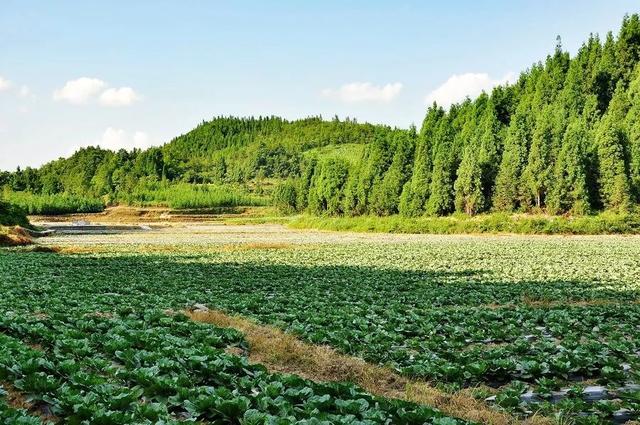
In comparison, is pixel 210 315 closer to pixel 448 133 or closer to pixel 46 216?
pixel 448 133

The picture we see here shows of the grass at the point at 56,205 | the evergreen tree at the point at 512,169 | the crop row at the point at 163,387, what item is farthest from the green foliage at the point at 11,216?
the crop row at the point at 163,387

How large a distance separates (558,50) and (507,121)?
16.2 metres

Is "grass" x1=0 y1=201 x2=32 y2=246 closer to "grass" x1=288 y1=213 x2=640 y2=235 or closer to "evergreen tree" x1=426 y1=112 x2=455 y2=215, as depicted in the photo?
"grass" x1=288 y1=213 x2=640 y2=235

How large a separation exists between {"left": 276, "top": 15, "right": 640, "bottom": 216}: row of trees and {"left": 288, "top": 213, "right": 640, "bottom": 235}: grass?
109 inches

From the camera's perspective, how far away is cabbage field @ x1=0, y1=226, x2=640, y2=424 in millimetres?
6559

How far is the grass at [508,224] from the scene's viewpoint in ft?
193

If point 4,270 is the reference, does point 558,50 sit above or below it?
above

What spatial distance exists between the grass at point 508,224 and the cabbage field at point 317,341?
34.6 m

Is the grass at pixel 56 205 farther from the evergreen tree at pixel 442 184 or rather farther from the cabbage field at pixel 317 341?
the cabbage field at pixel 317 341

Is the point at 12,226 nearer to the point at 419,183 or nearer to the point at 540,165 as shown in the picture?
the point at 419,183

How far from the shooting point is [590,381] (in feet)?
30.0

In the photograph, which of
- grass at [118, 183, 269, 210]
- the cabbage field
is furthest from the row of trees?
grass at [118, 183, 269, 210]

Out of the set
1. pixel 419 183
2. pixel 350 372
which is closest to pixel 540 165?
pixel 419 183

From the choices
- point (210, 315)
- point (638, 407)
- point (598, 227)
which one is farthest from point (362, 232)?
point (638, 407)
